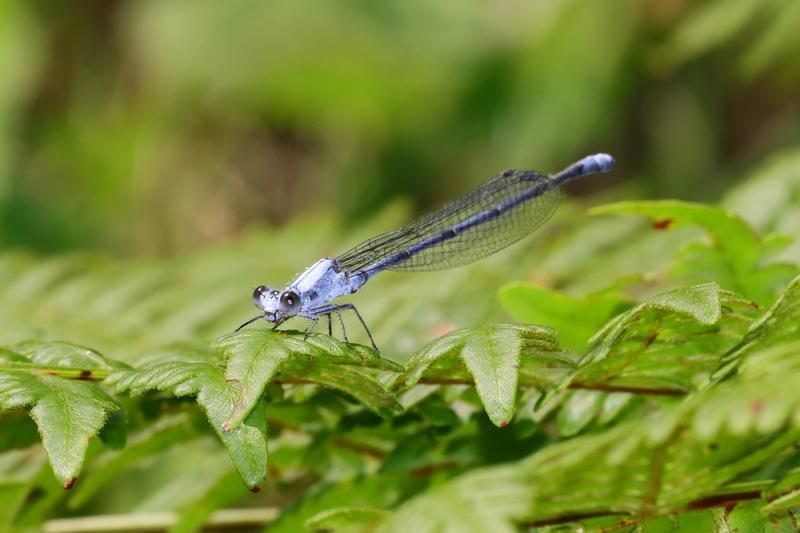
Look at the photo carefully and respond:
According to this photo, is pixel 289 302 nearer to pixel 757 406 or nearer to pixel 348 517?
pixel 348 517

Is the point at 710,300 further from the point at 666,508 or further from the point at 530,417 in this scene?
the point at 530,417

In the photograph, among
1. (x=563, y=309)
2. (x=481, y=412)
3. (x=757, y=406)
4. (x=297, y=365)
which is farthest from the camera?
(x=563, y=309)

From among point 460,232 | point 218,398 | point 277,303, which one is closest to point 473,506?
point 218,398

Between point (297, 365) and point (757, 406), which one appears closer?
point (757, 406)

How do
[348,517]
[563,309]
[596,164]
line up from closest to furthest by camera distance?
[348,517] → [563,309] → [596,164]

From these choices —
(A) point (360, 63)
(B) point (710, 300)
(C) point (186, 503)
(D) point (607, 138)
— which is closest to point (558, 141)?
(D) point (607, 138)

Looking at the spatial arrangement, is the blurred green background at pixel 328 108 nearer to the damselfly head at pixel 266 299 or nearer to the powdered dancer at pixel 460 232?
the powdered dancer at pixel 460 232
